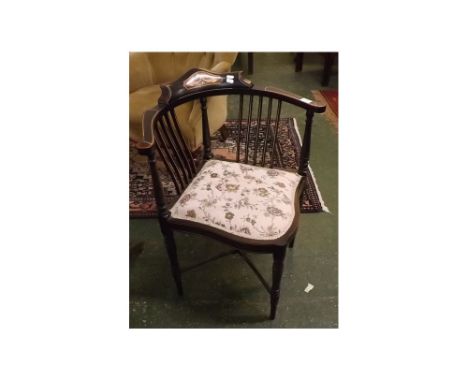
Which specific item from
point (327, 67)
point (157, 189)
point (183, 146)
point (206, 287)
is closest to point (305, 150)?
point (183, 146)

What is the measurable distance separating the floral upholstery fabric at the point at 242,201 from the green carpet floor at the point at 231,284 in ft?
1.53

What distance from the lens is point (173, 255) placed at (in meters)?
1.35

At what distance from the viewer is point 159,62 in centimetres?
210

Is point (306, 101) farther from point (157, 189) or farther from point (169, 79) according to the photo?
point (169, 79)

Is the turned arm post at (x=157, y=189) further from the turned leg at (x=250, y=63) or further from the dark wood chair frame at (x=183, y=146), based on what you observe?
the turned leg at (x=250, y=63)

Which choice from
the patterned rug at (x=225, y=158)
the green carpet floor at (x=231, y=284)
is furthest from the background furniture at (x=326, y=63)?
the green carpet floor at (x=231, y=284)

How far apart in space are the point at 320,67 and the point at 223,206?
8.89 feet

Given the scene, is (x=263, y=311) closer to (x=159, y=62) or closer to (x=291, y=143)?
(x=291, y=143)

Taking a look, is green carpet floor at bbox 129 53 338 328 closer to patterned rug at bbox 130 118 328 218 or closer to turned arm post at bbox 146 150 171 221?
patterned rug at bbox 130 118 328 218

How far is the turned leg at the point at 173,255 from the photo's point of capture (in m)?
1.28

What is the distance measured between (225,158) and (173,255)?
0.70 m

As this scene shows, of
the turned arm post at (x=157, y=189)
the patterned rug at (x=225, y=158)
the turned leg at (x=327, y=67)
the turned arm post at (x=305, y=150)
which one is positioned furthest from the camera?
the turned leg at (x=327, y=67)

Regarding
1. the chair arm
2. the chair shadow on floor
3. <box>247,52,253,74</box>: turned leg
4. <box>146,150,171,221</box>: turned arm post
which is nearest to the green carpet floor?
the chair shadow on floor

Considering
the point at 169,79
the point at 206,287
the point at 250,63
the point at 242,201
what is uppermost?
the point at 250,63
